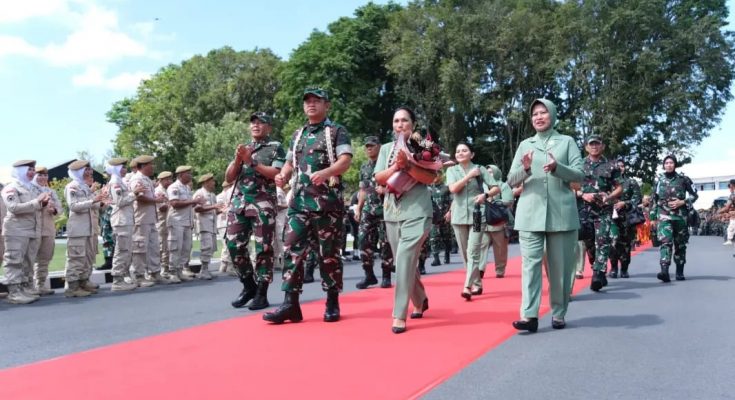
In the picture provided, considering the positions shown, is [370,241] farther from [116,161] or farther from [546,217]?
[116,161]

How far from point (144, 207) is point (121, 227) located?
67 cm

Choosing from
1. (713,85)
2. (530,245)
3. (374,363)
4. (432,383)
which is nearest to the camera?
(432,383)

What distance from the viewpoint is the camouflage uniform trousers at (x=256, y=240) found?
680cm

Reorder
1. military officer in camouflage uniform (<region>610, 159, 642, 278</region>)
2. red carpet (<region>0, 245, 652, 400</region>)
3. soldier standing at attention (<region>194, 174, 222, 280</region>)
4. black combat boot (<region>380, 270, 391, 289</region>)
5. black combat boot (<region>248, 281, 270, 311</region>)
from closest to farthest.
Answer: red carpet (<region>0, 245, 652, 400</region>) → black combat boot (<region>248, 281, 270, 311</region>) → black combat boot (<region>380, 270, 391, 289</region>) → military officer in camouflage uniform (<region>610, 159, 642, 278</region>) → soldier standing at attention (<region>194, 174, 222, 280</region>)

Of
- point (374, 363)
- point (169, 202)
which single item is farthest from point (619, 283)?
point (169, 202)

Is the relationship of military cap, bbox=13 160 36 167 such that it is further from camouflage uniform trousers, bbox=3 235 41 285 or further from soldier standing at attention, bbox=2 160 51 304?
camouflage uniform trousers, bbox=3 235 41 285

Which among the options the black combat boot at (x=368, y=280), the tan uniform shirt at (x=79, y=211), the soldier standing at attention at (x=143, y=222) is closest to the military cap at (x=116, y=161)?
the soldier standing at attention at (x=143, y=222)

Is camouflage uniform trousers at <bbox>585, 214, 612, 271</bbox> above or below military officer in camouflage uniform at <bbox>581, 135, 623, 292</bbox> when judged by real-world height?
below

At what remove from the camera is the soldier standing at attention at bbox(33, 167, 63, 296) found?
29.9ft

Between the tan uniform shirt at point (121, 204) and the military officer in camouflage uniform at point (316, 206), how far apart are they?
15.8 feet

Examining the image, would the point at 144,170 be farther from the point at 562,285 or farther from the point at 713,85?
the point at 713,85

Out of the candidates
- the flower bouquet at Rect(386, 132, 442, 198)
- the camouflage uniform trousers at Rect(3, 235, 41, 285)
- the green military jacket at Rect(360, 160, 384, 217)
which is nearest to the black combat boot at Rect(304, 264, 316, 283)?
the green military jacket at Rect(360, 160, 384, 217)

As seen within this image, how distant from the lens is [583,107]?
30984 mm

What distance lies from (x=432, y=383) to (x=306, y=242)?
8.17ft
